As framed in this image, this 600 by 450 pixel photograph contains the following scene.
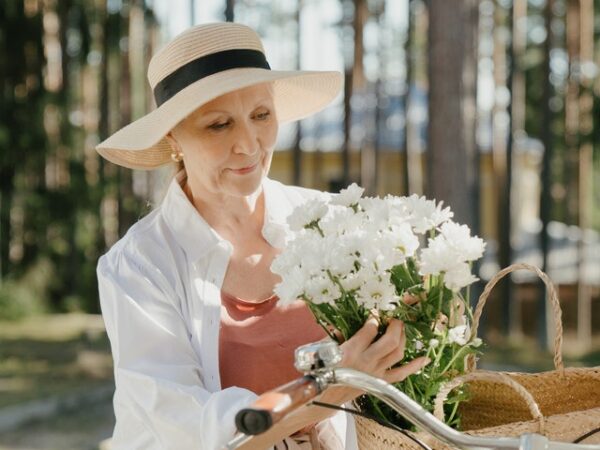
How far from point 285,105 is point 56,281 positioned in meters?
10.8

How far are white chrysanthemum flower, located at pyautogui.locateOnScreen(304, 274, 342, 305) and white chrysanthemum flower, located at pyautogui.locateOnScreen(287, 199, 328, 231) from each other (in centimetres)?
17

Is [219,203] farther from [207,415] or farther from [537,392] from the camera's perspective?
[537,392]

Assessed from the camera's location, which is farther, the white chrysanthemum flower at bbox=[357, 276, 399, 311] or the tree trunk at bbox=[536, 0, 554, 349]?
the tree trunk at bbox=[536, 0, 554, 349]

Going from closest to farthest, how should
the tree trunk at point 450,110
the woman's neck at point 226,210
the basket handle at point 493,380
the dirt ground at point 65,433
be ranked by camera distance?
the basket handle at point 493,380, the woman's neck at point 226,210, the dirt ground at point 65,433, the tree trunk at point 450,110

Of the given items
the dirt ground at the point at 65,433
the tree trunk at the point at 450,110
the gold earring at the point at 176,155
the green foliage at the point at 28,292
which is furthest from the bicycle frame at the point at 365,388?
the green foliage at the point at 28,292

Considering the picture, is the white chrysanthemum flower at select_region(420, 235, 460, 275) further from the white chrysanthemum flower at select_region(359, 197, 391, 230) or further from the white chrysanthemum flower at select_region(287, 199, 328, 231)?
the white chrysanthemum flower at select_region(287, 199, 328, 231)

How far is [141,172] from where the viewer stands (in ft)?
43.8

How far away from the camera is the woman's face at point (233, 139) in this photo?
2119mm

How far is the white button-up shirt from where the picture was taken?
5.98 ft

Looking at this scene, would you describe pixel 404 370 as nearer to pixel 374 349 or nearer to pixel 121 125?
pixel 374 349

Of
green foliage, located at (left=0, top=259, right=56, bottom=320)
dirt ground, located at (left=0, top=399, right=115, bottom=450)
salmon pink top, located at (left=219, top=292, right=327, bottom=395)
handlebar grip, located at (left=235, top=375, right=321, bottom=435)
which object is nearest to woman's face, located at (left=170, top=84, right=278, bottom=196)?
salmon pink top, located at (left=219, top=292, right=327, bottom=395)

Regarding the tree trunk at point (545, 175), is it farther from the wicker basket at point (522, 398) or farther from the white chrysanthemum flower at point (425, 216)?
the white chrysanthemum flower at point (425, 216)

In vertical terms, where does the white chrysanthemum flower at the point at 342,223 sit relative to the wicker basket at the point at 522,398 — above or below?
above

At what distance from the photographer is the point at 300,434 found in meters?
2.12
